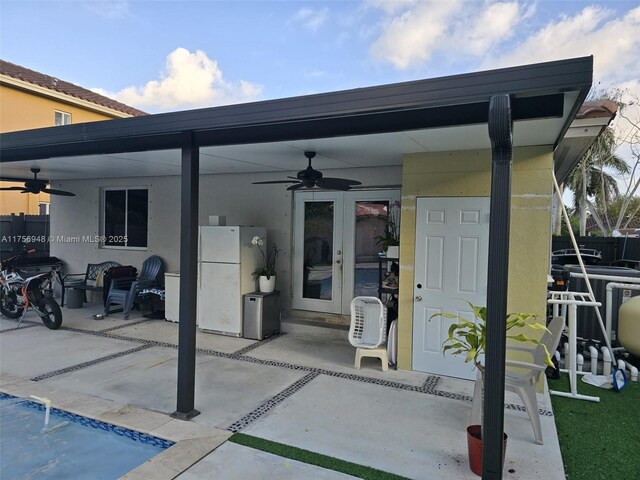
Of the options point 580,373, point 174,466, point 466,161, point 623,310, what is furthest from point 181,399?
point 623,310

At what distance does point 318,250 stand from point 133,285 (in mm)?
3110

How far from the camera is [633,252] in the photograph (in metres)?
10.4

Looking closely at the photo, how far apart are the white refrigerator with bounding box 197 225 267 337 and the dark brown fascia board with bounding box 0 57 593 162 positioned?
7.31 ft

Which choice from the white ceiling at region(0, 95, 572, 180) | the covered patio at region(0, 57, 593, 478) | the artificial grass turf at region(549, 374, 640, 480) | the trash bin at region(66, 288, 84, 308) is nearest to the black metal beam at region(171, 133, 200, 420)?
the covered patio at region(0, 57, 593, 478)

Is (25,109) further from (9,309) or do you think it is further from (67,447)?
(67,447)

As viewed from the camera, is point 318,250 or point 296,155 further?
point 318,250

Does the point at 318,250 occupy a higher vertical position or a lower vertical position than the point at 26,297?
higher

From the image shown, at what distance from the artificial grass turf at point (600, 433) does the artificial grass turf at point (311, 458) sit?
1247 mm

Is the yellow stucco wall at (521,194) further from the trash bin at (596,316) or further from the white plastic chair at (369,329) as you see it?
the trash bin at (596,316)

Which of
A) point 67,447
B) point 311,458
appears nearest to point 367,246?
point 311,458

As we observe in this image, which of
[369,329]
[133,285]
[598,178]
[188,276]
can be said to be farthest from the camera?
[598,178]

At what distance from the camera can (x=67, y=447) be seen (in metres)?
3.02

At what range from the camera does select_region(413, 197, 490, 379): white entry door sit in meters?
4.34

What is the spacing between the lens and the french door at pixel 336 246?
19.8 ft
